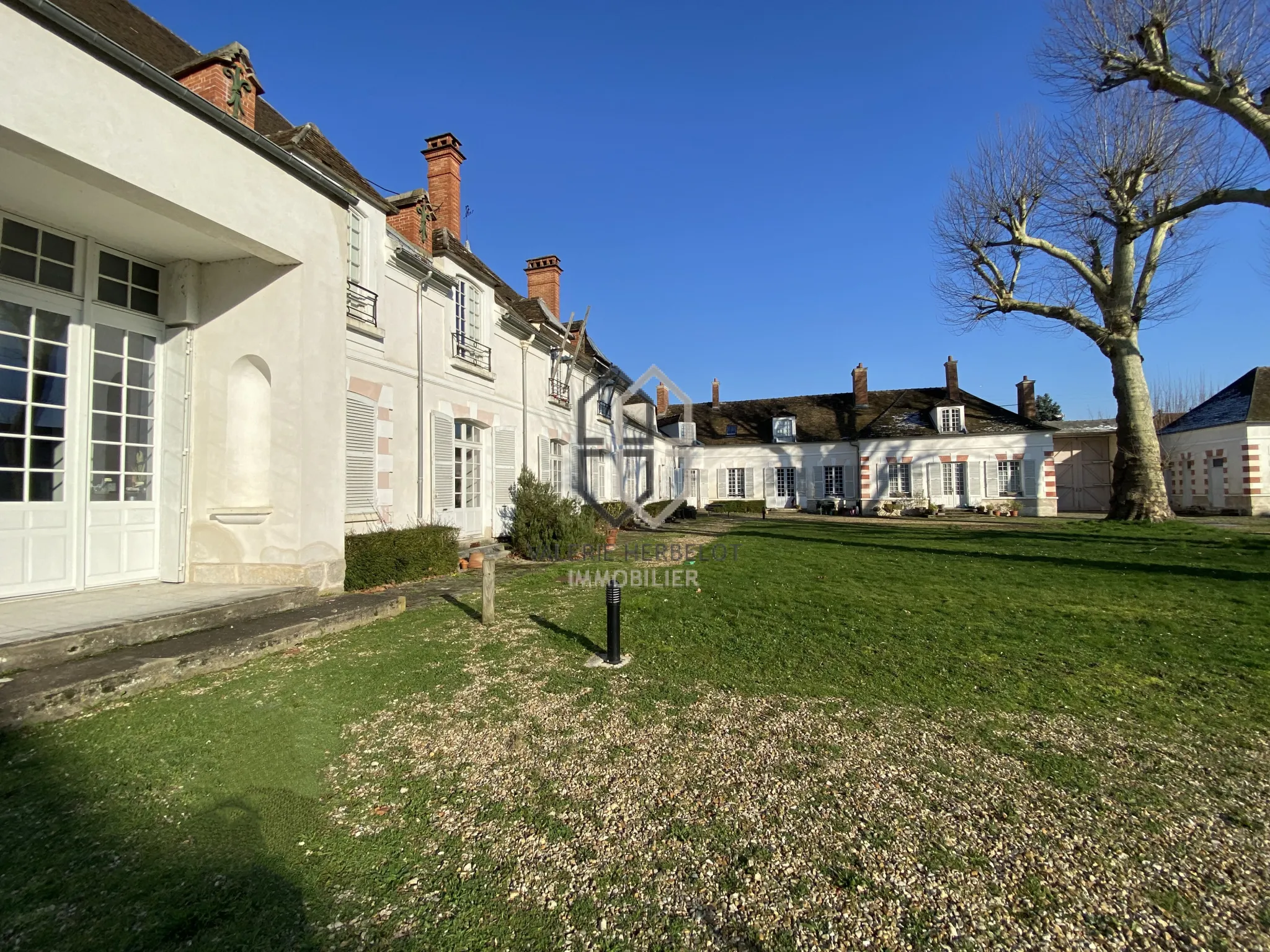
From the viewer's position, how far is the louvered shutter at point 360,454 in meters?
7.92

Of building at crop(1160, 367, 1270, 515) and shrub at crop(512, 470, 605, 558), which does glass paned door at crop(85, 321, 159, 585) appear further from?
building at crop(1160, 367, 1270, 515)

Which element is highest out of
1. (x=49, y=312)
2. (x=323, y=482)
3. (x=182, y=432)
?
(x=49, y=312)

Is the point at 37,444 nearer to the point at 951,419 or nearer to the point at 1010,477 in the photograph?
the point at 951,419

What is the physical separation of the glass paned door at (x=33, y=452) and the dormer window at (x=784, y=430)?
27.4 meters

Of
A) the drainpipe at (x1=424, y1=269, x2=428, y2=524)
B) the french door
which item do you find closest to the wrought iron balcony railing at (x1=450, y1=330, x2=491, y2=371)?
the drainpipe at (x1=424, y1=269, x2=428, y2=524)

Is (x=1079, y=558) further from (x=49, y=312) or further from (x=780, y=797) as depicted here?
(x=49, y=312)

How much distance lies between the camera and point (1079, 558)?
9.98 m

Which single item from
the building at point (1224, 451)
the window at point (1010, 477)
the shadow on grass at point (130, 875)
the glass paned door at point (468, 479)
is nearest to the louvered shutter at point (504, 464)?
the glass paned door at point (468, 479)

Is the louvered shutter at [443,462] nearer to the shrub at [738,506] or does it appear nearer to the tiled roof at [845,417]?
the shrub at [738,506]

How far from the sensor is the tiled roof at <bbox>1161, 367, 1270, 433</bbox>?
68.5 feet

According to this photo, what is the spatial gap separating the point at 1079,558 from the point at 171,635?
12.7 m

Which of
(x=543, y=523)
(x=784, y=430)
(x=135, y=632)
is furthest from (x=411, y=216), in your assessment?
(x=784, y=430)

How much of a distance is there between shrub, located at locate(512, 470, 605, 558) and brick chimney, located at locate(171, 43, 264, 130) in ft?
Answer: 22.2

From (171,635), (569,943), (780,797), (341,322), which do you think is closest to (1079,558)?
(780,797)
